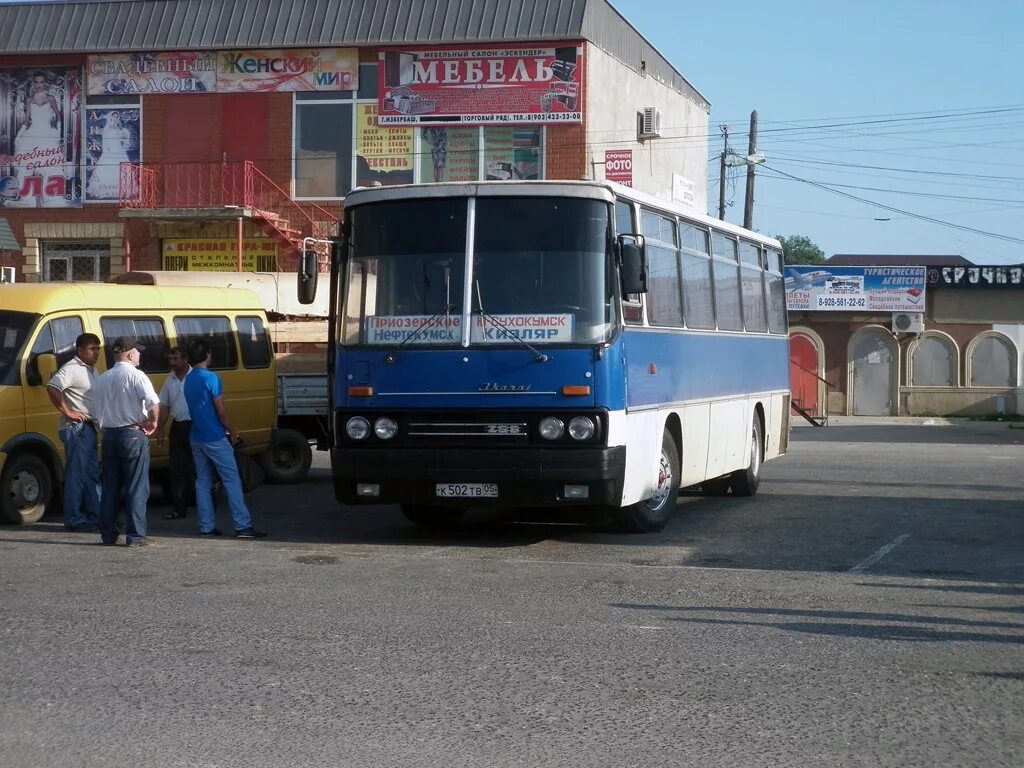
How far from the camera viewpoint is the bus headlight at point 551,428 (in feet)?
37.8

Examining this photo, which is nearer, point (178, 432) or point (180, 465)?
point (178, 432)

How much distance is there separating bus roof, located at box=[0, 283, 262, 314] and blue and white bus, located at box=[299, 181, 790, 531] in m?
3.40

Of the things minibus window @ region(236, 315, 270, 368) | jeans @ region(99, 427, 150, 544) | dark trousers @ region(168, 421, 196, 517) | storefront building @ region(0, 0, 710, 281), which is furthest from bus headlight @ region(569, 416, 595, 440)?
A: storefront building @ region(0, 0, 710, 281)

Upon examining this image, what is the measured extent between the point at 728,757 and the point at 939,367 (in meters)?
→ 39.7

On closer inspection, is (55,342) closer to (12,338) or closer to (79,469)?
(12,338)

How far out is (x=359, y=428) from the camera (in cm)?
1192

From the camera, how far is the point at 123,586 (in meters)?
9.85

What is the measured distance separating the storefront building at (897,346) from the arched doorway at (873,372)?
3 centimetres

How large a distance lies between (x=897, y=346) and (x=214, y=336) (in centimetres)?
3021

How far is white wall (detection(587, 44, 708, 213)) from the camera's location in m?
33.5

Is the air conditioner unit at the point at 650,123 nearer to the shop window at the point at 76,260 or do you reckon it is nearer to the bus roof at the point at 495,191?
the shop window at the point at 76,260

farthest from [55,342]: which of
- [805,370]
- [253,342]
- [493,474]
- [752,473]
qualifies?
[805,370]

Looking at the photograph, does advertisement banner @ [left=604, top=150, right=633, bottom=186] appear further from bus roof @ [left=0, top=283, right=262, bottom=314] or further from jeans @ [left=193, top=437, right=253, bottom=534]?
jeans @ [left=193, top=437, right=253, bottom=534]

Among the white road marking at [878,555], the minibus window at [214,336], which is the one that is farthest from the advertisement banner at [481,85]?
the white road marking at [878,555]
